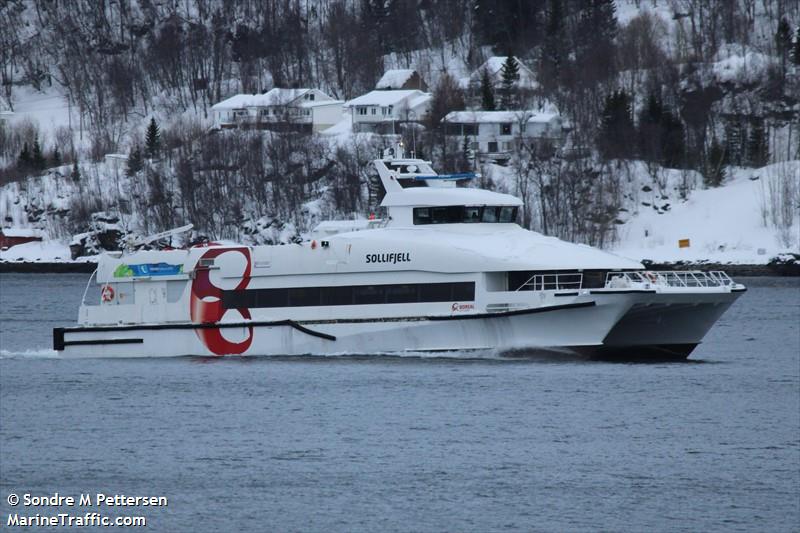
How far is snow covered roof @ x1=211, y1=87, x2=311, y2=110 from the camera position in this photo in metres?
112

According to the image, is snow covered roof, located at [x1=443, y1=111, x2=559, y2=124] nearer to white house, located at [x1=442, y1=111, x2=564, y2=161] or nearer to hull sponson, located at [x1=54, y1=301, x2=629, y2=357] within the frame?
white house, located at [x1=442, y1=111, x2=564, y2=161]

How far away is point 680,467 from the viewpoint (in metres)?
30.7

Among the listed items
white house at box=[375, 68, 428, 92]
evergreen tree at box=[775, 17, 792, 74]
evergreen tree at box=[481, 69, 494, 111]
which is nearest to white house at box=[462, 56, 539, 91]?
evergreen tree at box=[481, 69, 494, 111]

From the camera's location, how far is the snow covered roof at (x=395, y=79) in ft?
379

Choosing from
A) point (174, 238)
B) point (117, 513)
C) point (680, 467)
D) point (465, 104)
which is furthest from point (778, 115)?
point (117, 513)

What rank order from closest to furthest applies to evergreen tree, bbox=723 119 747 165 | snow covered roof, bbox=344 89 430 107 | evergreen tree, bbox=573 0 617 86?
evergreen tree, bbox=723 119 747 165 < evergreen tree, bbox=573 0 617 86 < snow covered roof, bbox=344 89 430 107

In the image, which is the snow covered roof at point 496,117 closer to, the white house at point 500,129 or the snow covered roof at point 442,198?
the white house at point 500,129

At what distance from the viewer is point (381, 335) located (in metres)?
40.9

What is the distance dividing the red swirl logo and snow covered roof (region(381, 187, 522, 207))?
4.60m

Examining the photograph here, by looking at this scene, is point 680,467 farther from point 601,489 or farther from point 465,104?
point 465,104

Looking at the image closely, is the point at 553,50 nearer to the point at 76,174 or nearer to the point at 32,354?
the point at 76,174

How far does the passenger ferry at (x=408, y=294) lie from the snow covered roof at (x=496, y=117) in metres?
56.2

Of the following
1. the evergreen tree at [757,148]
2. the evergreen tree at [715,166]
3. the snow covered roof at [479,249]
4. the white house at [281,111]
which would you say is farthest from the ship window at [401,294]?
the white house at [281,111]

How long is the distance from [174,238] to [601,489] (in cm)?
6678
